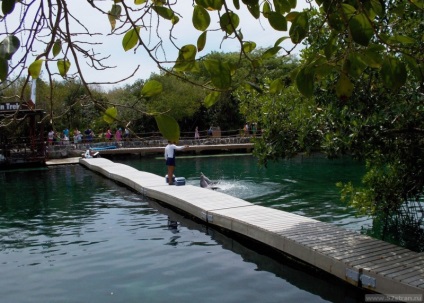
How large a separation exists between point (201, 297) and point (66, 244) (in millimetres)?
3710

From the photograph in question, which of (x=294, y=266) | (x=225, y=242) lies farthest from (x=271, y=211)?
(x=294, y=266)

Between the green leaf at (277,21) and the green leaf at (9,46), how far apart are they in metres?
0.94

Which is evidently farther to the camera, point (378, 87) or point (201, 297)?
point (378, 87)

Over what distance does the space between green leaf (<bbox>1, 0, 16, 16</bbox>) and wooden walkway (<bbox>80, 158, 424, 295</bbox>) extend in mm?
4731

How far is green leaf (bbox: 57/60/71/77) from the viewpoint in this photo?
2.15 metres

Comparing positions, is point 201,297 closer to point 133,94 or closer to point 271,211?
point 271,211

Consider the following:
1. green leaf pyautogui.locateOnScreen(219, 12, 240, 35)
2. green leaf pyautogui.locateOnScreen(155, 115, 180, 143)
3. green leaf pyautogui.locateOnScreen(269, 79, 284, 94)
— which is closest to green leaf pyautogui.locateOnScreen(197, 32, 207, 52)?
green leaf pyautogui.locateOnScreen(219, 12, 240, 35)

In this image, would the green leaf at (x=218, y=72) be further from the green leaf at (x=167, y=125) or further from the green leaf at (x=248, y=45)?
the green leaf at (x=248, y=45)

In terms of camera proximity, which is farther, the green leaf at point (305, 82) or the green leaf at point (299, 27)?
the green leaf at point (299, 27)

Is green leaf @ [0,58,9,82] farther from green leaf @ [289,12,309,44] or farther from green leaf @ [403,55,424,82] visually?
green leaf @ [403,55,424,82]

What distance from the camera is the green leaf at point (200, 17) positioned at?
1.85m

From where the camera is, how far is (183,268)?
7047mm

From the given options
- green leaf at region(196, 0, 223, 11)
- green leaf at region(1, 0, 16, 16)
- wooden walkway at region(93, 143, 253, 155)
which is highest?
green leaf at region(196, 0, 223, 11)

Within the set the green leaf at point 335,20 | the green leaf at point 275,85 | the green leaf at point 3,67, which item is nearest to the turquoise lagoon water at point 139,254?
the green leaf at point 275,85
